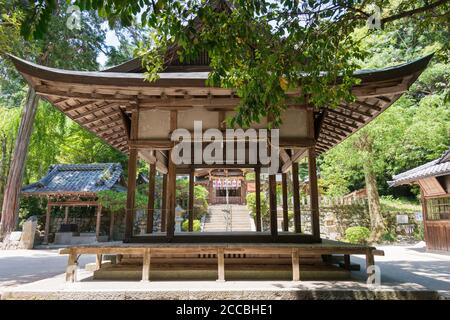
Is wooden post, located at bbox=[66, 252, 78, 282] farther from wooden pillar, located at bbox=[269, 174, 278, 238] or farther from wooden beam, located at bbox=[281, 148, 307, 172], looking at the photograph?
wooden beam, located at bbox=[281, 148, 307, 172]

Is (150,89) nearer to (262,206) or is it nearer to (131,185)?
(131,185)

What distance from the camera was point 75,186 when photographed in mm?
20281

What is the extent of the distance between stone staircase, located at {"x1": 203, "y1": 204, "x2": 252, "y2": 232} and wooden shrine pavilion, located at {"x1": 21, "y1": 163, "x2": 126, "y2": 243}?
256 inches

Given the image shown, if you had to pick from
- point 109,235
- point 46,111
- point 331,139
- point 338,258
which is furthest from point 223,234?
point 46,111

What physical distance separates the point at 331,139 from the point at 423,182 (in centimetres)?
697

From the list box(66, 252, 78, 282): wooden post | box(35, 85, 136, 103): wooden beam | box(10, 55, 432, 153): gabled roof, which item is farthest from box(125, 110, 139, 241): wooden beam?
box(66, 252, 78, 282): wooden post

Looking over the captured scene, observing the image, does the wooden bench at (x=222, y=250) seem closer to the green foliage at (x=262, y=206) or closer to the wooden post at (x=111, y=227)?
the wooden post at (x=111, y=227)

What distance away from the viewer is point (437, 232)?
14.5 m

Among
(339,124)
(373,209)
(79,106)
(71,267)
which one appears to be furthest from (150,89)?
(373,209)

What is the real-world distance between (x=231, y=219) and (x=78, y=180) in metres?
10.2

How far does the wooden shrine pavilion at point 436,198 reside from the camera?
13.6 m

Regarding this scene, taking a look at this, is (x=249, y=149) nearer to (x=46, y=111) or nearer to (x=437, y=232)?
(x=437, y=232)

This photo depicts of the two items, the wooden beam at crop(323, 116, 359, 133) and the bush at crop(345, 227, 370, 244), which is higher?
the wooden beam at crop(323, 116, 359, 133)

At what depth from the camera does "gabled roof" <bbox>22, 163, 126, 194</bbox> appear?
20.0 m
